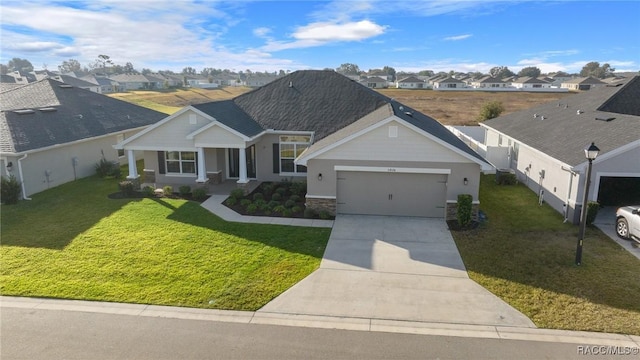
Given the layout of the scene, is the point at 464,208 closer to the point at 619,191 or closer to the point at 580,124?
the point at 619,191

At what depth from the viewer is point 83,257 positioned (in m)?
12.2

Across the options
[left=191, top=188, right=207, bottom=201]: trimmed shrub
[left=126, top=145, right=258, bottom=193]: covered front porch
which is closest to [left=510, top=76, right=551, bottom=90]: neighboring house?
[left=126, top=145, right=258, bottom=193]: covered front porch

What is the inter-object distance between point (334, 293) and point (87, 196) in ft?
45.8

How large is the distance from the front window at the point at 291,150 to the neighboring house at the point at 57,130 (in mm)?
10766

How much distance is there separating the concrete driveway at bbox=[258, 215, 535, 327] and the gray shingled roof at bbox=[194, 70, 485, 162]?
27.1ft

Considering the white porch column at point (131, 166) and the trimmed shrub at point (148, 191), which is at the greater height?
the white porch column at point (131, 166)

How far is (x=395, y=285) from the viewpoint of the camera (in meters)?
10.7

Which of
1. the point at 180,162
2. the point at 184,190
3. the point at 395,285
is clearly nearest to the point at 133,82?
the point at 180,162

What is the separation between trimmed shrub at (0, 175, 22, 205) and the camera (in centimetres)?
1711

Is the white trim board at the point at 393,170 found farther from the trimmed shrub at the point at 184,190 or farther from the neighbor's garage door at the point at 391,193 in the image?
the trimmed shrub at the point at 184,190

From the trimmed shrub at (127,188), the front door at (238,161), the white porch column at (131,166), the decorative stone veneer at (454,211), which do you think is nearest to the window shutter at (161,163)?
the white porch column at (131,166)

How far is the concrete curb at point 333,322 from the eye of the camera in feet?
27.8

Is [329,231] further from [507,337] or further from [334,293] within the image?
[507,337]

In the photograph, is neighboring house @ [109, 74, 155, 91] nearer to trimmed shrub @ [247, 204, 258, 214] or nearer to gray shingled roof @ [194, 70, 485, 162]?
gray shingled roof @ [194, 70, 485, 162]
